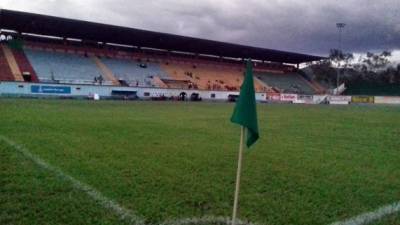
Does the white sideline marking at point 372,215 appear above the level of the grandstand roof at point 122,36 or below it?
below

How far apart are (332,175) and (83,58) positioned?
4478 centimetres

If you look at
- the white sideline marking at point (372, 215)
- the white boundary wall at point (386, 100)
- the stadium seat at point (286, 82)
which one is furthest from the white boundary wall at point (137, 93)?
the white sideline marking at point (372, 215)

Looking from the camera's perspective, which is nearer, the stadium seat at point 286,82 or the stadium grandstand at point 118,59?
the stadium grandstand at point 118,59

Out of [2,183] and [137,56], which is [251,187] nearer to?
[2,183]

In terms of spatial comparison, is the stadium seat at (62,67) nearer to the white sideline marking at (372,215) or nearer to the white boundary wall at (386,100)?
the white sideline marking at (372,215)

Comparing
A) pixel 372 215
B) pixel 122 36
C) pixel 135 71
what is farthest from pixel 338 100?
pixel 372 215

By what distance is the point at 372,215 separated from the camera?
4.00 metres

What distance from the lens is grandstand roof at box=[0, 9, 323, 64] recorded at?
39688mm

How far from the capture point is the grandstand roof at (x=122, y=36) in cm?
3969

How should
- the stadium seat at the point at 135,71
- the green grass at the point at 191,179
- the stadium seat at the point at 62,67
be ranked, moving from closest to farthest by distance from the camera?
the green grass at the point at 191,179 → the stadium seat at the point at 62,67 → the stadium seat at the point at 135,71

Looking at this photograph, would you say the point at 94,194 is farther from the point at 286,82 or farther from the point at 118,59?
the point at 286,82

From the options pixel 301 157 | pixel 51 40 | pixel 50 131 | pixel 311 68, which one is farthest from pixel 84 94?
pixel 311 68

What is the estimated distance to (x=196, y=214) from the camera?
3891 mm

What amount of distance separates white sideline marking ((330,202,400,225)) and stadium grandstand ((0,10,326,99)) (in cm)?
3731
